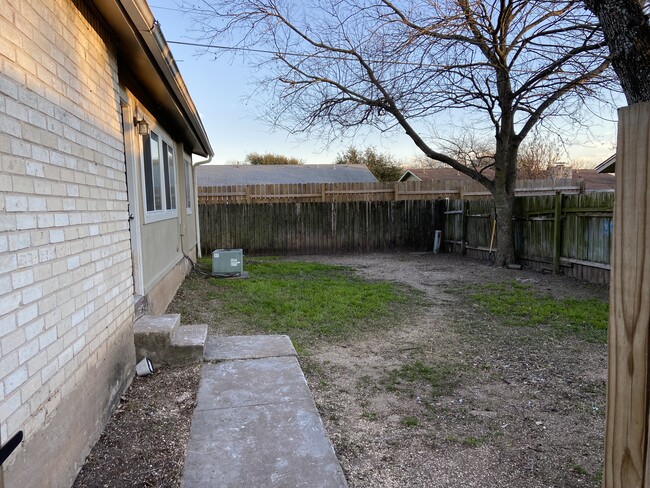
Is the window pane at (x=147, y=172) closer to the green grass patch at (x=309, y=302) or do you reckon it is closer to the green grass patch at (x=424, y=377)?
the green grass patch at (x=309, y=302)

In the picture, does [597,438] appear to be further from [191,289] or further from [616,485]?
[191,289]

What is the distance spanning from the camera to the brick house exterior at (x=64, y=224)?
5.86 ft

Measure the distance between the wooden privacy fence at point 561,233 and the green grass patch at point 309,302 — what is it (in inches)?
132

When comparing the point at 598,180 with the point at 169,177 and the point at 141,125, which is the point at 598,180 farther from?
the point at 141,125

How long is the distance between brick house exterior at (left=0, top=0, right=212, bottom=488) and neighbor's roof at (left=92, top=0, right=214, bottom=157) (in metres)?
0.02

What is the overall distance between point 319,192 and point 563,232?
8.22 m

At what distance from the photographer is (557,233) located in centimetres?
872

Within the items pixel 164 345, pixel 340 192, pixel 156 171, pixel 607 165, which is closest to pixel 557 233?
pixel 607 165

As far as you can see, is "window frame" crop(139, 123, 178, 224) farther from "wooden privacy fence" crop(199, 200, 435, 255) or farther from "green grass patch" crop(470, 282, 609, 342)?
"wooden privacy fence" crop(199, 200, 435, 255)

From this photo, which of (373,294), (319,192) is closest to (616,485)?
(373,294)

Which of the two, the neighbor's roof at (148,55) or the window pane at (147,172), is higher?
the neighbor's roof at (148,55)

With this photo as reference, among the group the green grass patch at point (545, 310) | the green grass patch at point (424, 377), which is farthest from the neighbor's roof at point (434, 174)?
the green grass patch at point (424, 377)

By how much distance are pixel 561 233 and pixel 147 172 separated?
7733 millimetres

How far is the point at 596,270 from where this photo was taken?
7859mm
